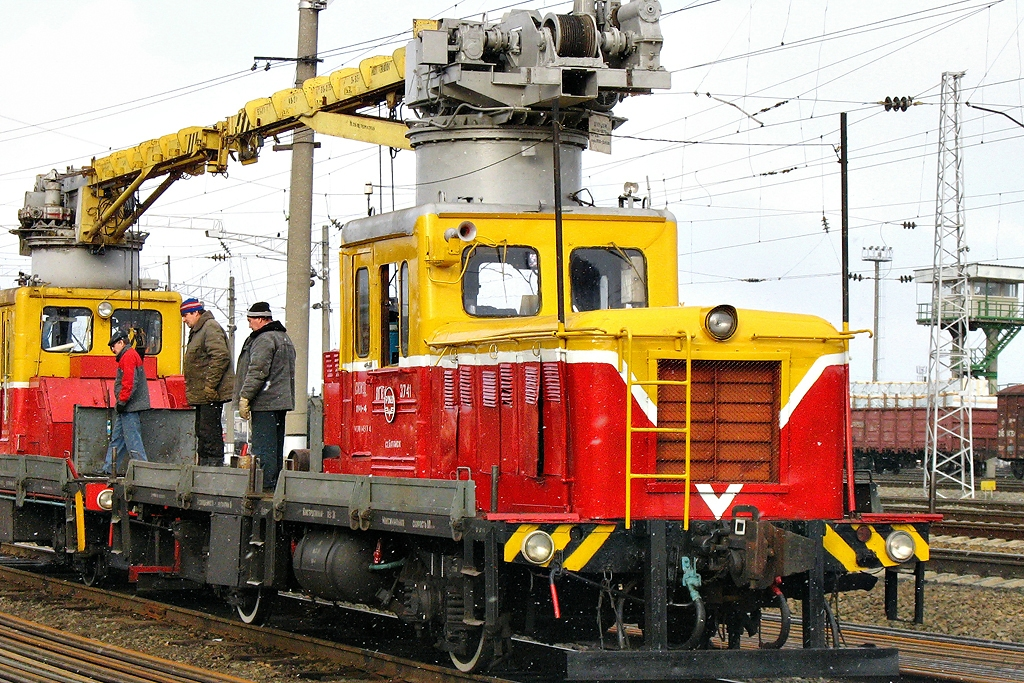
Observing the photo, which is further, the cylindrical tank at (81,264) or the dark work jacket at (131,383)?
the cylindrical tank at (81,264)

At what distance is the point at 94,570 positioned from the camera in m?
14.2

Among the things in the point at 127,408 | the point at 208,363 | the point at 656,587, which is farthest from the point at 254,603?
the point at 656,587

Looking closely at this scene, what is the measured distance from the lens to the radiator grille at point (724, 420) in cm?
834

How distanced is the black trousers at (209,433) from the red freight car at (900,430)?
31050mm

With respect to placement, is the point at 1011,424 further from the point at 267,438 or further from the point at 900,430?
the point at 267,438

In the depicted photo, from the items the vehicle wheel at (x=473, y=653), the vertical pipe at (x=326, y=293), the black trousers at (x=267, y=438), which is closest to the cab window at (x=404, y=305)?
the black trousers at (x=267, y=438)

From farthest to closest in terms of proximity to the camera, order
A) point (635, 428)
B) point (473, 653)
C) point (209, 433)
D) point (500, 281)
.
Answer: point (209, 433)
point (500, 281)
point (473, 653)
point (635, 428)

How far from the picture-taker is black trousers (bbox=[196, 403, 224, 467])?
12.8 meters

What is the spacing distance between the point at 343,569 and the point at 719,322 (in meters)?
3.35

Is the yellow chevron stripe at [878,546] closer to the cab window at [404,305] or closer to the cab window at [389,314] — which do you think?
the cab window at [404,305]

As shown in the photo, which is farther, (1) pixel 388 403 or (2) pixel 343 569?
(1) pixel 388 403

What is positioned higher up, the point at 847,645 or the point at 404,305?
the point at 404,305

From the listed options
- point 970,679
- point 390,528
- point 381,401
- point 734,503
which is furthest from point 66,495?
point 970,679

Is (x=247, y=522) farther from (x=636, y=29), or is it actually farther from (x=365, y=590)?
(x=636, y=29)
